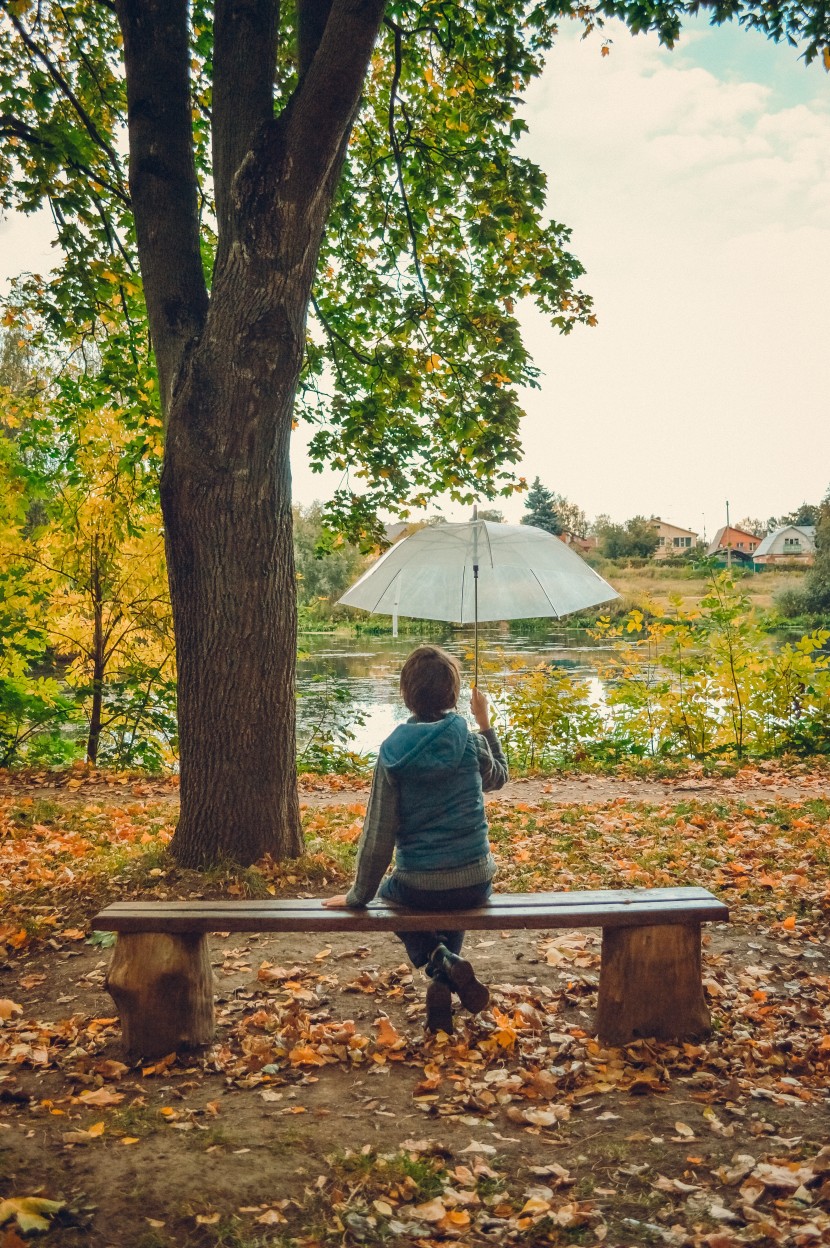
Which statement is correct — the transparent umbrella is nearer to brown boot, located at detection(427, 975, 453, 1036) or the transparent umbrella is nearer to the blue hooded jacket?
the blue hooded jacket

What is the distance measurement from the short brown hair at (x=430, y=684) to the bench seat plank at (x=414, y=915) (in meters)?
0.78

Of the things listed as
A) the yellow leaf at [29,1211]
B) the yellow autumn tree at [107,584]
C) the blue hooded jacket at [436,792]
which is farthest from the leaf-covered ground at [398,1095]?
the yellow autumn tree at [107,584]

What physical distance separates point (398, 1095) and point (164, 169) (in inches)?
199

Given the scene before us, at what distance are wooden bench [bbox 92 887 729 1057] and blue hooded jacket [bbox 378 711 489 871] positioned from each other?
0.22 m

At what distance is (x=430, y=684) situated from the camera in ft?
11.4

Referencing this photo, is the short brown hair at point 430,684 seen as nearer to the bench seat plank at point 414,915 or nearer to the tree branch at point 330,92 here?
the bench seat plank at point 414,915

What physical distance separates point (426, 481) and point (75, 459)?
188 inches

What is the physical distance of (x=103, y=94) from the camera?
762cm

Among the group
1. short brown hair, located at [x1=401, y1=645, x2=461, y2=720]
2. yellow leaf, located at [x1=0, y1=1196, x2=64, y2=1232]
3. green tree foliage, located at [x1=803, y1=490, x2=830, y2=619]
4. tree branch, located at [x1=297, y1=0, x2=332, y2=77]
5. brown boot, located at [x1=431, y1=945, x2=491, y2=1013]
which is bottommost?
yellow leaf, located at [x1=0, y1=1196, x2=64, y2=1232]

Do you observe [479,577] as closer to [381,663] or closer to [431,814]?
[431,814]

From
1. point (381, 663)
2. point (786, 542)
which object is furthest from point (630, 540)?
point (381, 663)

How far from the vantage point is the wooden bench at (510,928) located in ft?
11.3

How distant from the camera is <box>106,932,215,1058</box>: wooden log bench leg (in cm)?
351

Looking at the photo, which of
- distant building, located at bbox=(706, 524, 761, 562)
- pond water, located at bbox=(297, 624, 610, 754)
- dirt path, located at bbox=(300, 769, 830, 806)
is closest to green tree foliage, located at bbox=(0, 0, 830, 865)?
dirt path, located at bbox=(300, 769, 830, 806)
